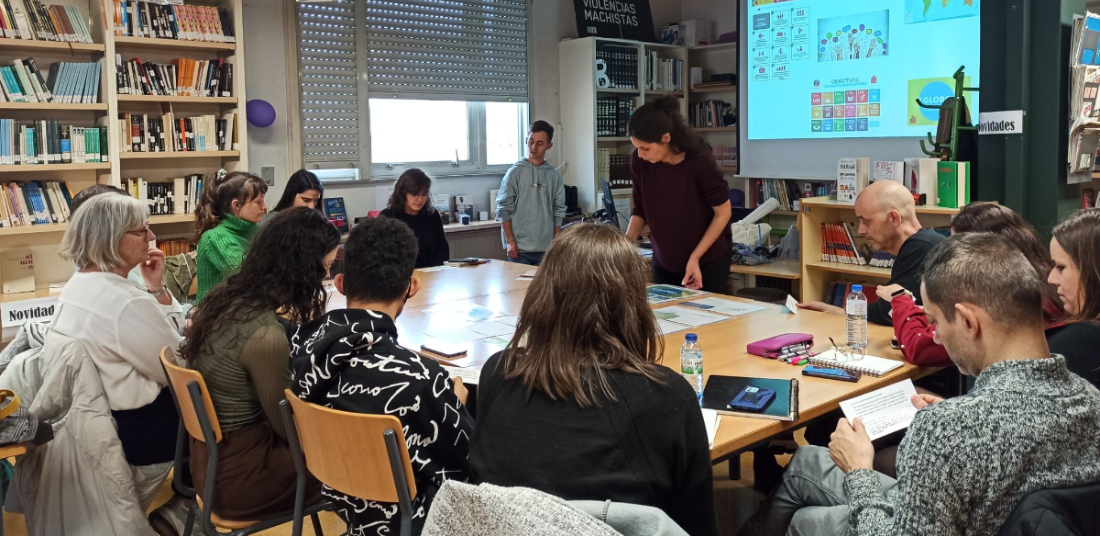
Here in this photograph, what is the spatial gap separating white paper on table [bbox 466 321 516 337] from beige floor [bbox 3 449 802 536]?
0.91 m

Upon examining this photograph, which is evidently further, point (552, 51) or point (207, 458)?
point (552, 51)

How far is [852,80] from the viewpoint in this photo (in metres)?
5.58

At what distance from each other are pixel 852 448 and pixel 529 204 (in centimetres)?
399

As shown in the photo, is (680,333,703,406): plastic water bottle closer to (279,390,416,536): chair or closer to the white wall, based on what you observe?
(279,390,416,536): chair

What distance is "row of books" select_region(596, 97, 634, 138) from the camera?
714cm

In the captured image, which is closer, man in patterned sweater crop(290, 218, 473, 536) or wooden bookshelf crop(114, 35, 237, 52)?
man in patterned sweater crop(290, 218, 473, 536)

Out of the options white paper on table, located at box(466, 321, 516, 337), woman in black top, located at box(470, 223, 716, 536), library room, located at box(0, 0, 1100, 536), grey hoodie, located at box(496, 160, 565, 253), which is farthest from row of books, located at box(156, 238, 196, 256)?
woman in black top, located at box(470, 223, 716, 536)

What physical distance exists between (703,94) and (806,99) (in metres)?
2.00

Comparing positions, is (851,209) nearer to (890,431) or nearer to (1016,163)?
(1016,163)

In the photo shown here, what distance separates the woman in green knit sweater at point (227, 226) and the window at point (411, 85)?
2192 mm

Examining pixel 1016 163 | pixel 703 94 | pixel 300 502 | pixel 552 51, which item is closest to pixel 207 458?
pixel 300 502

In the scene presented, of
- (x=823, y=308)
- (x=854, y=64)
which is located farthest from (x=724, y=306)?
(x=854, y=64)

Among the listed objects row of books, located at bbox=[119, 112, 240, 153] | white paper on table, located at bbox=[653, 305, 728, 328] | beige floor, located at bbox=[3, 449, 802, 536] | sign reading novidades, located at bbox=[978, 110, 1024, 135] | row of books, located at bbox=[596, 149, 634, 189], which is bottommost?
beige floor, located at bbox=[3, 449, 802, 536]

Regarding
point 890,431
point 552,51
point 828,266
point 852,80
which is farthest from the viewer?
point 552,51
